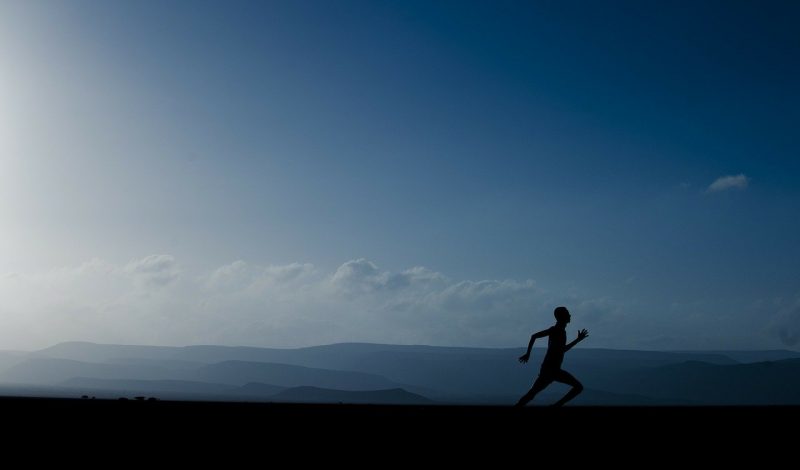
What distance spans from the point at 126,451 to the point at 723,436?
6.96m

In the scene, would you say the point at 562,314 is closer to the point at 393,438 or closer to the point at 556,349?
the point at 556,349

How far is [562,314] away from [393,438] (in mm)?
5535

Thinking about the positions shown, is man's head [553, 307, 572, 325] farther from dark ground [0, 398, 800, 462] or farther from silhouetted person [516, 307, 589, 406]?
dark ground [0, 398, 800, 462]

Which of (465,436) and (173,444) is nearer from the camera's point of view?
(173,444)

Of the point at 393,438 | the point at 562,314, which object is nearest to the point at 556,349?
the point at 562,314

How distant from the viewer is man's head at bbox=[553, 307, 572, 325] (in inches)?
461

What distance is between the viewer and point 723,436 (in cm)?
774

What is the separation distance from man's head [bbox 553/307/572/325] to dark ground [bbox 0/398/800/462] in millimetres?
1986

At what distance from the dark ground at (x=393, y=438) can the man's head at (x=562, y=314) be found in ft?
6.52

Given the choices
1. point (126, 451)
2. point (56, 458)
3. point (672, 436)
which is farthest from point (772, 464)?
point (56, 458)

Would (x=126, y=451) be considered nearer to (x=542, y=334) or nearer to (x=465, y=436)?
(x=465, y=436)

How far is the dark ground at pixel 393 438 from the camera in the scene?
6.01 m

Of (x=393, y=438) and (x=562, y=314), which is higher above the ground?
(x=562, y=314)

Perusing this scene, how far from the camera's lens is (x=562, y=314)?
1170cm
